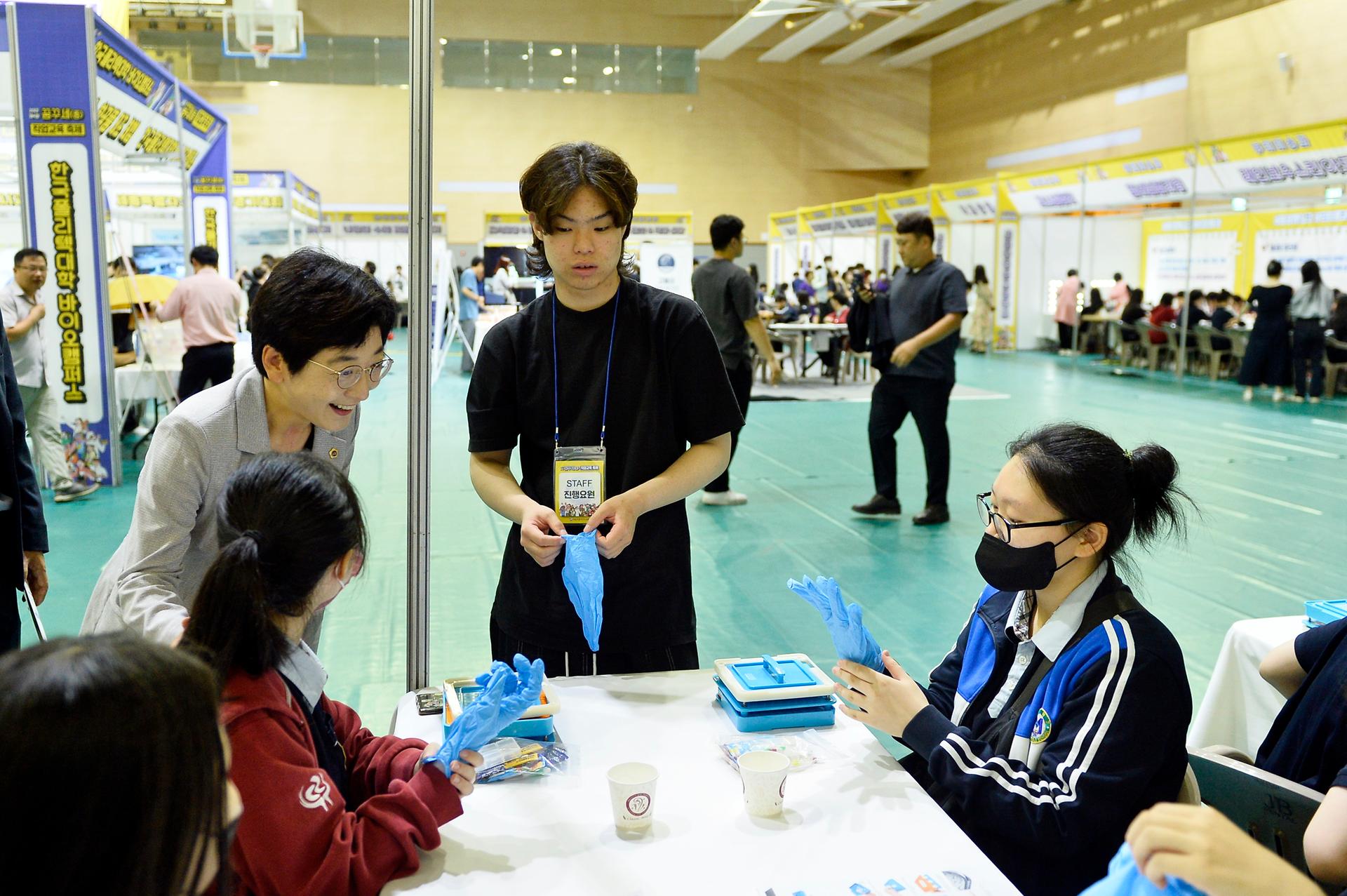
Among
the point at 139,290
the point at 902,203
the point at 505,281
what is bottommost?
the point at 139,290

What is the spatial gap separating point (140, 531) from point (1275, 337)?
11.1 meters

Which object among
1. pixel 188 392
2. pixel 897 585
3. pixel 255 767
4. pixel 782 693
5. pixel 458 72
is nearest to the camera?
pixel 255 767

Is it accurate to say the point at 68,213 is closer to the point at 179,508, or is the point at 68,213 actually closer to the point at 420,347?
the point at 420,347

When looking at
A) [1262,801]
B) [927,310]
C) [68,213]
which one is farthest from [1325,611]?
[68,213]

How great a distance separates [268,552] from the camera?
1.17 metres

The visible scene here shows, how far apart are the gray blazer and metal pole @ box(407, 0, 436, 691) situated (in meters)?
0.29

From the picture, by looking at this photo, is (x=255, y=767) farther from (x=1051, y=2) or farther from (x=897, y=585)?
(x=1051, y=2)

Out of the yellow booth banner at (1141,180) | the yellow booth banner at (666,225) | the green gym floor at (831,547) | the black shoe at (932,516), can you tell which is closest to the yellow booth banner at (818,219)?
the yellow booth banner at (666,225)

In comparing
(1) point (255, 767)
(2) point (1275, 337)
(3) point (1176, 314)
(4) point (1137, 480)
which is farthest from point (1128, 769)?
(3) point (1176, 314)

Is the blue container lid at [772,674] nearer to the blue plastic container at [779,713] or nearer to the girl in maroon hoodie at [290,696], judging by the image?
the blue plastic container at [779,713]

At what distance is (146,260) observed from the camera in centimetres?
1383

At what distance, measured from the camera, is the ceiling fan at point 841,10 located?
715 inches

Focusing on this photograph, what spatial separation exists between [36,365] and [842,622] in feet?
18.6

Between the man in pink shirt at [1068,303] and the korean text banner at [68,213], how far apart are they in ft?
42.6
